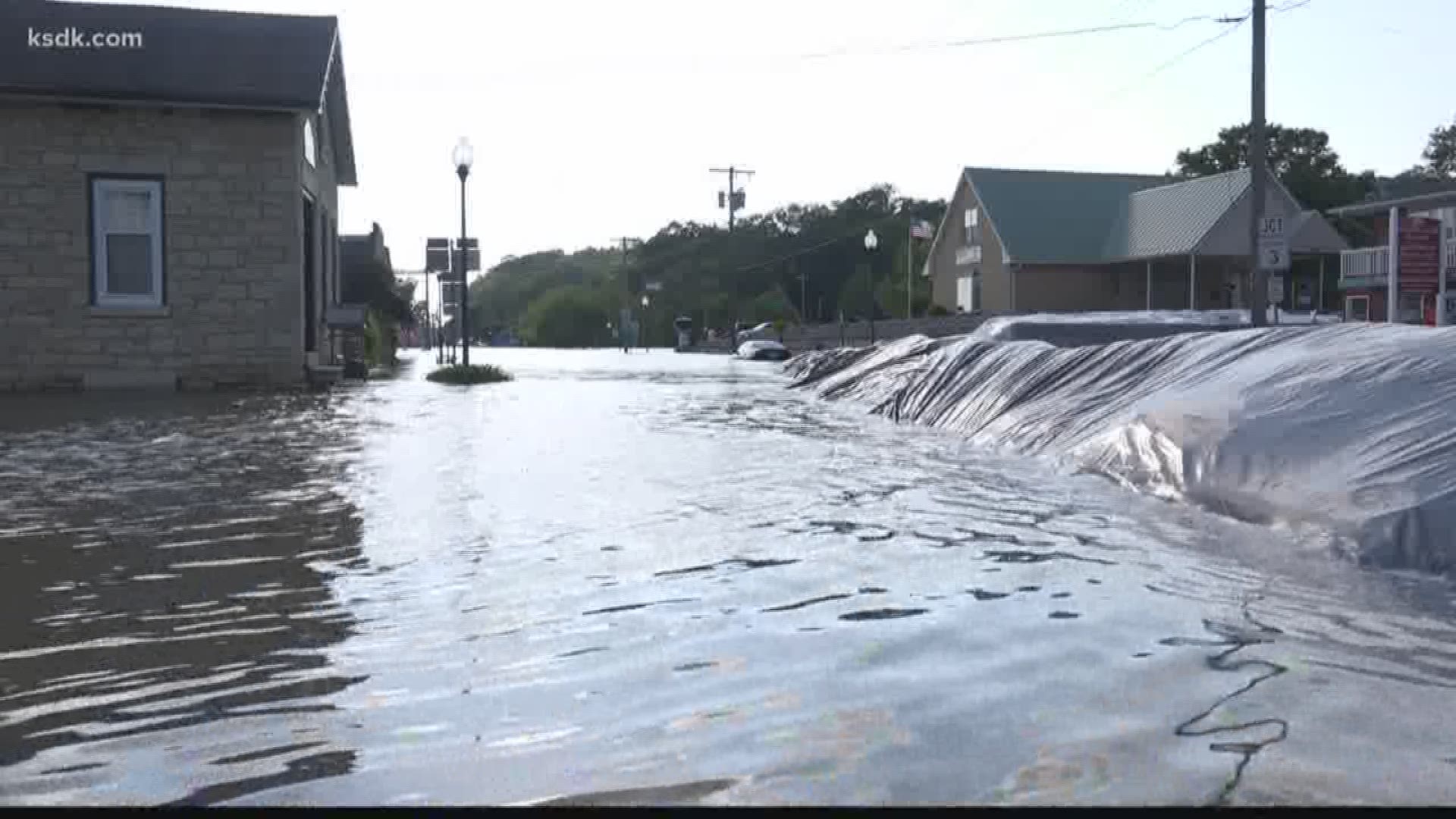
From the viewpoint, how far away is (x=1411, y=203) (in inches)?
1405

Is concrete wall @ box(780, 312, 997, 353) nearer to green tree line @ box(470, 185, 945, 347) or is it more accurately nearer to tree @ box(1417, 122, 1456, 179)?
green tree line @ box(470, 185, 945, 347)

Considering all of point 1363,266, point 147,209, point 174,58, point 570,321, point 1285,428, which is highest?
point 174,58

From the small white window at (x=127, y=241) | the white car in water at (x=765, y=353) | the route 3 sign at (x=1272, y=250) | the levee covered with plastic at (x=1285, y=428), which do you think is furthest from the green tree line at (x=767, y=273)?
the levee covered with plastic at (x=1285, y=428)

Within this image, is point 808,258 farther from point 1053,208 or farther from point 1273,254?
point 1273,254

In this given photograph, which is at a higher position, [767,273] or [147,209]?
[767,273]

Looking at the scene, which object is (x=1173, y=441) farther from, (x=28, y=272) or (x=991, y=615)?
(x=28, y=272)

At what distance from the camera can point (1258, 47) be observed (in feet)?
67.5

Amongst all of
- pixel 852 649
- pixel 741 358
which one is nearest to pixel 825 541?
pixel 852 649

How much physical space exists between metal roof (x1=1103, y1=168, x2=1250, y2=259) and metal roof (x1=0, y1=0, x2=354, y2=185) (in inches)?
1326

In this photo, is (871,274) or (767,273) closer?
Answer: (871,274)

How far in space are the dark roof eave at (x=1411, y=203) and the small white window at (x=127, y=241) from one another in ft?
94.6

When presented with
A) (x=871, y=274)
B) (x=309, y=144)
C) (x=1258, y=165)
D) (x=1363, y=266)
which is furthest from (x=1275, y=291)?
(x=871, y=274)

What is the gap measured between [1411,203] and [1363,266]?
4.17 m

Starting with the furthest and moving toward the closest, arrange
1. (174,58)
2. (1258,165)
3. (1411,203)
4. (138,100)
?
(1411,203)
(1258,165)
(174,58)
(138,100)
